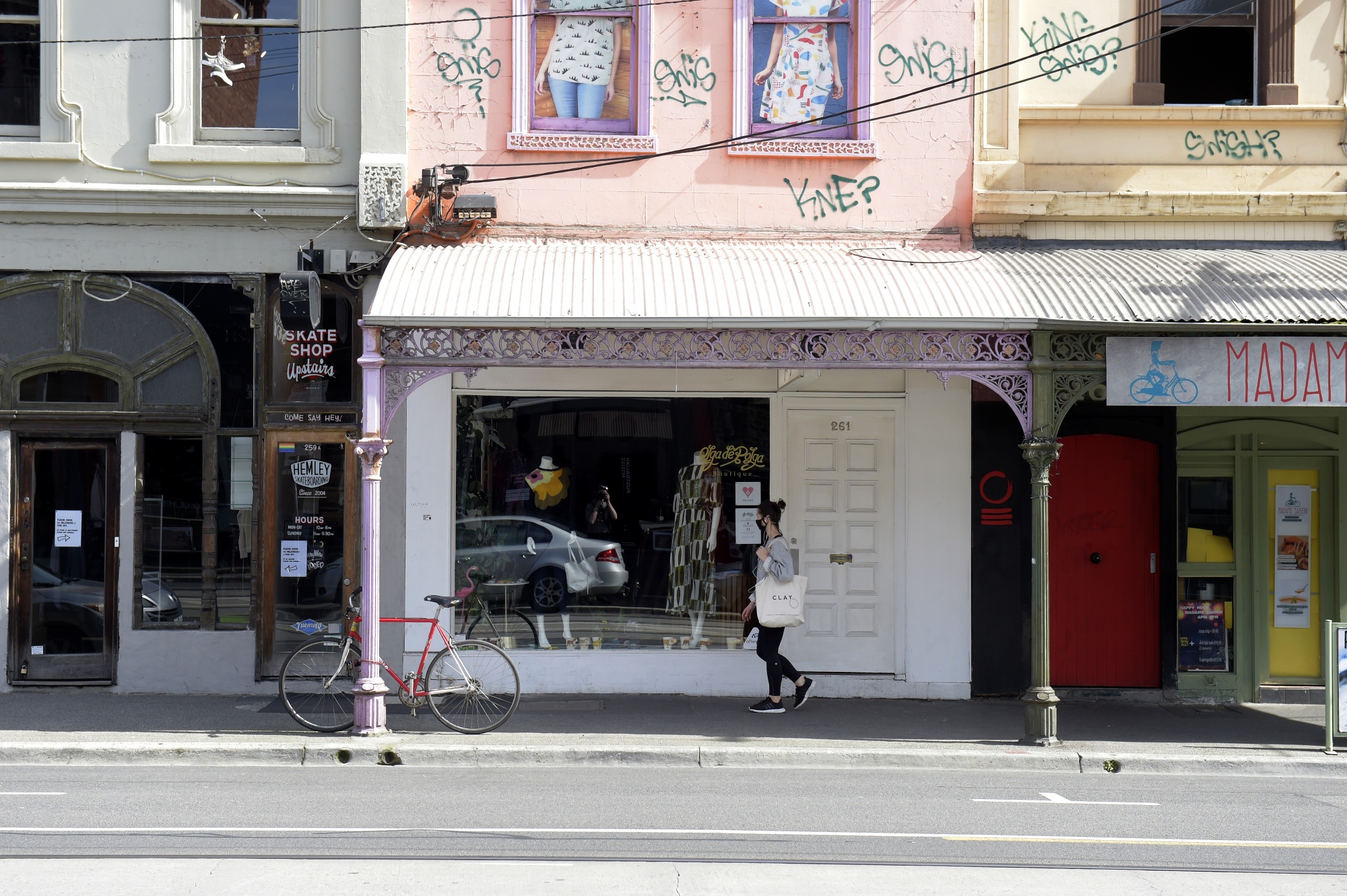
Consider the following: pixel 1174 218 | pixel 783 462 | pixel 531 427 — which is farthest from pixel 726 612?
pixel 1174 218

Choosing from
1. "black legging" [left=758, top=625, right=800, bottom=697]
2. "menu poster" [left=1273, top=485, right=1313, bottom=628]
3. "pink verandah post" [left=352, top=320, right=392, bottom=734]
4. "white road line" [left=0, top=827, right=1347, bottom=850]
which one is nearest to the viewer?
"white road line" [left=0, top=827, right=1347, bottom=850]

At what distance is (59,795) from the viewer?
25.7ft

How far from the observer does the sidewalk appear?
364 inches

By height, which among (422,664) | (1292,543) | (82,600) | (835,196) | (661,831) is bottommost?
(661,831)

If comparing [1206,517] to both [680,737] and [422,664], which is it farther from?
[422,664]

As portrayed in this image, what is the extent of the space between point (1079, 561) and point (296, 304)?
784cm

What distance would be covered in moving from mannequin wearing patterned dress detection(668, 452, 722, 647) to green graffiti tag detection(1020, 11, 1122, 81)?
518 centimetres

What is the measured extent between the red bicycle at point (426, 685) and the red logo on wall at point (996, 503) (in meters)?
4.93

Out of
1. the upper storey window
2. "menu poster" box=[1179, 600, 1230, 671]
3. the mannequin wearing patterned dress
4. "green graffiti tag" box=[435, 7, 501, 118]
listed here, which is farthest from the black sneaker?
"green graffiti tag" box=[435, 7, 501, 118]

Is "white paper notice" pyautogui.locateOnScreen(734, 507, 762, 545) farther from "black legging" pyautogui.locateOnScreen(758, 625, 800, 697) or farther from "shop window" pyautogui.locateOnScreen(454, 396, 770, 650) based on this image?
"black legging" pyautogui.locateOnScreen(758, 625, 800, 697)

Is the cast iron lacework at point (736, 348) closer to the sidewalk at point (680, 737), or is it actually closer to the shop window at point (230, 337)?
the shop window at point (230, 337)

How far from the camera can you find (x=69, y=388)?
11.6 metres

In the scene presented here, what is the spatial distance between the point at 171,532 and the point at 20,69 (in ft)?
15.5

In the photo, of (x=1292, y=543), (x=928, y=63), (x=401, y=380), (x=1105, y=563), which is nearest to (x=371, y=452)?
(x=401, y=380)
